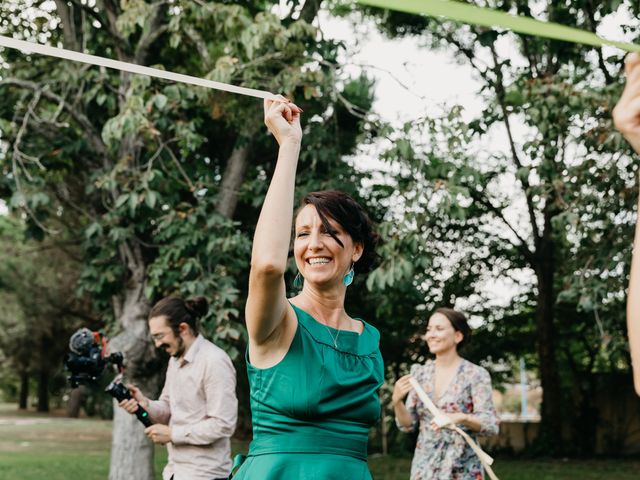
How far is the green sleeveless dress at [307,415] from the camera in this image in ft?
8.28

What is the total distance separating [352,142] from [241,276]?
233 cm

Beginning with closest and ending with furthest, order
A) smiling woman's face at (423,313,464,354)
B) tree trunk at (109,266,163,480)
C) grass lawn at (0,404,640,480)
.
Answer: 1. smiling woman's face at (423,313,464,354)
2. tree trunk at (109,266,163,480)
3. grass lawn at (0,404,640,480)

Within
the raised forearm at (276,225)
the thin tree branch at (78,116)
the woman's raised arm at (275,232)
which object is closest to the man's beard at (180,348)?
the woman's raised arm at (275,232)

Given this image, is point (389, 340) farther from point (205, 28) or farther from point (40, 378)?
point (40, 378)

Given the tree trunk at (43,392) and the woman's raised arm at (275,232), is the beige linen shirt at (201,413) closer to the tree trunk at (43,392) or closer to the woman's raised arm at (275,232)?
the woman's raised arm at (275,232)

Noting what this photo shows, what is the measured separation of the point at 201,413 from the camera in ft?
16.5

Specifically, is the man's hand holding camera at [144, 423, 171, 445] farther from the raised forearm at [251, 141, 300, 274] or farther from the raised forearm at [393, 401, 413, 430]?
the raised forearm at [251, 141, 300, 274]

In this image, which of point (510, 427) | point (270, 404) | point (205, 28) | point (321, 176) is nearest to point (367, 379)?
point (270, 404)

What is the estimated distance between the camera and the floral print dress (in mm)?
5508

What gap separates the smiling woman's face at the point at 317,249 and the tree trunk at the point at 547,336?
15593 millimetres

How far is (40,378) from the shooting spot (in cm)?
3900

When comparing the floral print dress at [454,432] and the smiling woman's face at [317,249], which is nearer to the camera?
the smiling woman's face at [317,249]

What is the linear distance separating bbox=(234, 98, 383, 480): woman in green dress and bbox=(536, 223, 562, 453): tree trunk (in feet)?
51.0

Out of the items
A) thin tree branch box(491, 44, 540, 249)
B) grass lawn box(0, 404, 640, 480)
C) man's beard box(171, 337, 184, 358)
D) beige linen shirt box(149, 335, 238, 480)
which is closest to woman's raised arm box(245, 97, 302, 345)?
beige linen shirt box(149, 335, 238, 480)
